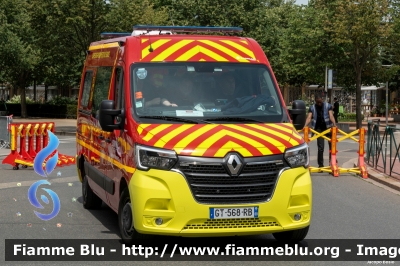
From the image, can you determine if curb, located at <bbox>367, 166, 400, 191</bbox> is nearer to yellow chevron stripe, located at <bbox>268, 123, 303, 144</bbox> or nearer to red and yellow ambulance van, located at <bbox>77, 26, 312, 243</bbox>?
red and yellow ambulance van, located at <bbox>77, 26, 312, 243</bbox>

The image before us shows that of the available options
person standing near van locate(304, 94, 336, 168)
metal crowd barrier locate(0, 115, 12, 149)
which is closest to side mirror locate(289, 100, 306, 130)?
person standing near van locate(304, 94, 336, 168)

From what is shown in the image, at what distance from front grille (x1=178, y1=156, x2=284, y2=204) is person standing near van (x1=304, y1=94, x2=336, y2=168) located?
1024 centimetres

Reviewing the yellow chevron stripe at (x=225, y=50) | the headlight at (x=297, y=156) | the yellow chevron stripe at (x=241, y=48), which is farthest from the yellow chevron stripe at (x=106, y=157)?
the yellow chevron stripe at (x=241, y=48)

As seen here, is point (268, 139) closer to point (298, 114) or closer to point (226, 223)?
point (226, 223)

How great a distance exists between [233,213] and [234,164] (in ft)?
1.58

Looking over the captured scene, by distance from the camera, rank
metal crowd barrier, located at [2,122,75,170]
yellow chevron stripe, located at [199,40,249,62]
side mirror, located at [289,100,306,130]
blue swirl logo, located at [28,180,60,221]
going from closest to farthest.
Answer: side mirror, located at [289,100,306,130], yellow chevron stripe, located at [199,40,249,62], blue swirl logo, located at [28,180,60,221], metal crowd barrier, located at [2,122,75,170]

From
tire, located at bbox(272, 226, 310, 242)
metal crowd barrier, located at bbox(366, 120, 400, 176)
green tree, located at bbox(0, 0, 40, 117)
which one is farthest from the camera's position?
green tree, located at bbox(0, 0, 40, 117)

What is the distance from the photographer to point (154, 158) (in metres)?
7.95

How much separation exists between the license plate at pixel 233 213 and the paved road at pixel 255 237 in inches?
18.2

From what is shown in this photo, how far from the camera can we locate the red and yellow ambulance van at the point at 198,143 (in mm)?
7918

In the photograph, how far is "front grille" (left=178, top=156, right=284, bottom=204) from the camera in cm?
790

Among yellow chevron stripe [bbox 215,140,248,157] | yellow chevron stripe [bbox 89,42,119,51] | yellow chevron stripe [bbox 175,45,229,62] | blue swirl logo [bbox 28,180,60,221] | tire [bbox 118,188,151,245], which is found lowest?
blue swirl logo [bbox 28,180,60,221]

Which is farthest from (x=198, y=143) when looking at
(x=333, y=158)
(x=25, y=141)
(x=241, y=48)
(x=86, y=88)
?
(x=25, y=141)

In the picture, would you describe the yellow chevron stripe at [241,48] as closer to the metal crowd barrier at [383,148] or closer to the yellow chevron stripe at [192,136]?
the yellow chevron stripe at [192,136]
